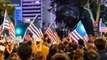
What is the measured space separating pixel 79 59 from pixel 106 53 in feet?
1.75

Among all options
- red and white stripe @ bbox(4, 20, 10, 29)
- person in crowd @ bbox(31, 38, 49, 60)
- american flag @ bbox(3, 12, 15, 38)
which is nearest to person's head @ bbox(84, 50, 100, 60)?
person in crowd @ bbox(31, 38, 49, 60)

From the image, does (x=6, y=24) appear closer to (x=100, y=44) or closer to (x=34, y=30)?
(x=34, y=30)

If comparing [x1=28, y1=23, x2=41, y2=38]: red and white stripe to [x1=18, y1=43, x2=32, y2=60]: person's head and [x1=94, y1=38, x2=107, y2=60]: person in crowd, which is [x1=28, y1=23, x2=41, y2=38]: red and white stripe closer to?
[x1=94, y1=38, x2=107, y2=60]: person in crowd

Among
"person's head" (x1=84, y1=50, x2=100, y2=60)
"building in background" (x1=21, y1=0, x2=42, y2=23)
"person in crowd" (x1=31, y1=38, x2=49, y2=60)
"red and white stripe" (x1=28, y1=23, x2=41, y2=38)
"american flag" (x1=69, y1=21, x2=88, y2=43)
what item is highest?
"person's head" (x1=84, y1=50, x2=100, y2=60)

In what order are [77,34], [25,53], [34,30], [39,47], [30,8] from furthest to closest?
[30,8]
[77,34]
[34,30]
[39,47]
[25,53]

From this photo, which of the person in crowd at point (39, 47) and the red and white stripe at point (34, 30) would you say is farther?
the red and white stripe at point (34, 30)

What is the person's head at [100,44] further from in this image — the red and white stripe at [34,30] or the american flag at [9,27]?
the american flag at [9,27]

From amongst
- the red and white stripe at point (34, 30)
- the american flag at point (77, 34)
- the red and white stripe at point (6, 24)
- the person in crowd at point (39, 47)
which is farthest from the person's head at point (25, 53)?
the red and white stripe at point (6, 24)

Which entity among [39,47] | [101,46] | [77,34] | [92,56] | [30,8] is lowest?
[30,8]

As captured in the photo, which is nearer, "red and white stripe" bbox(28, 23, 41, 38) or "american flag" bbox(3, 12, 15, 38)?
"red and white stripe" bbox(28, 23, 41, 38)

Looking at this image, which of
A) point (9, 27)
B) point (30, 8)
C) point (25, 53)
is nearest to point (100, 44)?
point (25, 53)

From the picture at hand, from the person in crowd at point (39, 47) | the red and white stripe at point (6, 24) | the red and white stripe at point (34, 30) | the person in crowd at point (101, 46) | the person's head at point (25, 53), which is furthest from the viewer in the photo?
the red and white stripe at point (6, 24)

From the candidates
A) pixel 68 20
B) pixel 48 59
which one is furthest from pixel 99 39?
pixel 68 20

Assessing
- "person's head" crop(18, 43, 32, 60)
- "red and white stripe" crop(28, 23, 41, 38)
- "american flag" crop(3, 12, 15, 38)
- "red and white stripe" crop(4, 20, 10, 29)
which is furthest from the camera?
"red and white stripe" crop(4, 20, 10, 29)
